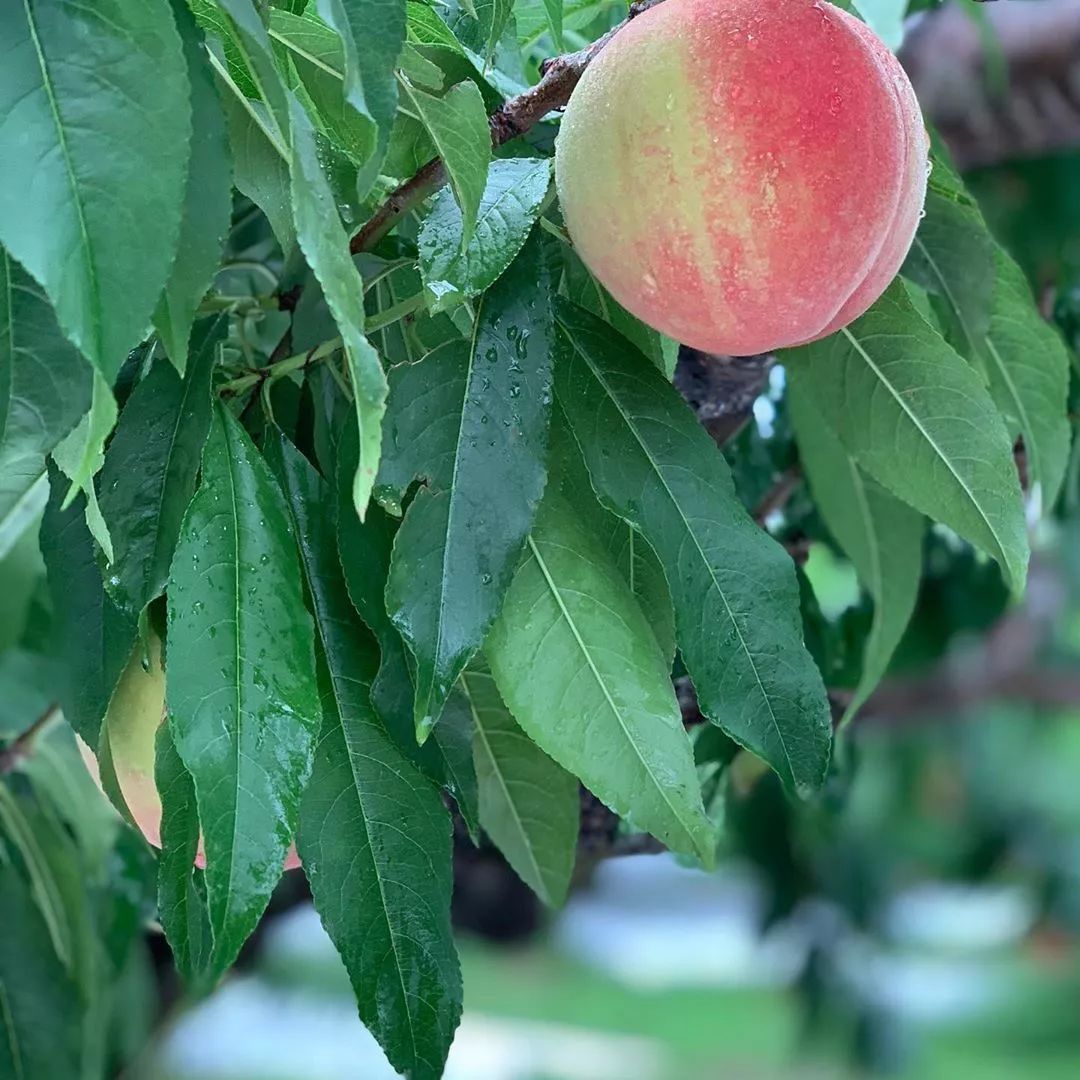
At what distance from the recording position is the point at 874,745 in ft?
12.3

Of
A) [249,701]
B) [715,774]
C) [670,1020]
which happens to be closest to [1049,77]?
[715,774]

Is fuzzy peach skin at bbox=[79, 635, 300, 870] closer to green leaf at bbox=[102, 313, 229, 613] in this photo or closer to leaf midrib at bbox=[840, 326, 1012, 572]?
green leaf at bbox=[102, 313, 229, 613]

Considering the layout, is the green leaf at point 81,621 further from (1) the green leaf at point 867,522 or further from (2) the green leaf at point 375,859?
(1) the green leaf at point 867,522

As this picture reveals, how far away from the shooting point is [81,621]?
482 mm

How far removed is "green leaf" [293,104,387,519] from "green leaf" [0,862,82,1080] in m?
0.64

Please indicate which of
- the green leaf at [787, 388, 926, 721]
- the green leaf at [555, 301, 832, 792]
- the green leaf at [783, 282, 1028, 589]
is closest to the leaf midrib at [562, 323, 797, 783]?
the green leaf at [555, 301, 832, 792]

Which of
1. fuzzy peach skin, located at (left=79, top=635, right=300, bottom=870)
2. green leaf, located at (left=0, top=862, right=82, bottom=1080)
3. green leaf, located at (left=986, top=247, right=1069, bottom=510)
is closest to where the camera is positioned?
fuzzy peach skin, located at (left=79, top=635, right=300, bottom=870)

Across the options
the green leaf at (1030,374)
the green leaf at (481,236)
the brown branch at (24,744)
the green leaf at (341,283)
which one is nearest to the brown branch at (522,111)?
the green leaf at (481,236)

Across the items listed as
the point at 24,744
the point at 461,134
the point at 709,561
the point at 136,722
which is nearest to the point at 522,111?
the point at 461,134

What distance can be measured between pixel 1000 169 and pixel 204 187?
4.27 feet

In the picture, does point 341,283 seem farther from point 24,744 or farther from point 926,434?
point 24,744

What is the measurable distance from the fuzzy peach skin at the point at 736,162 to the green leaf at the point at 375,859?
0.16 meters

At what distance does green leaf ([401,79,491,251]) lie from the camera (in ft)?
1.31

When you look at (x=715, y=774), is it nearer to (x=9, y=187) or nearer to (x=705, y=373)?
(x=705, y=373)
